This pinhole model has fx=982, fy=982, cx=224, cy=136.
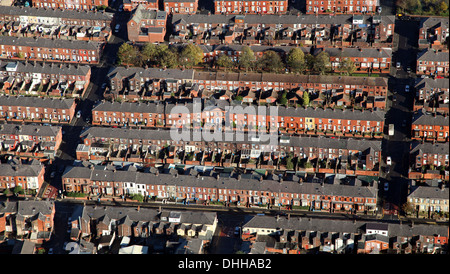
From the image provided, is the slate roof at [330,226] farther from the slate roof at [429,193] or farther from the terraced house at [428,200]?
the slate roof at [429,193]

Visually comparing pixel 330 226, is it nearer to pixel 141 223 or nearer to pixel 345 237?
pixel 345 237

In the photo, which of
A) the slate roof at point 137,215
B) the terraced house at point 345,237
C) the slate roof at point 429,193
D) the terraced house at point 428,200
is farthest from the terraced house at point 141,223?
the slate roof at point 429,193

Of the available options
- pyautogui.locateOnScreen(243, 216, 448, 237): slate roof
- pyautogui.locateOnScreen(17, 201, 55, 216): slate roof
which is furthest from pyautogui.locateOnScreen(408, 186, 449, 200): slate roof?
pyautogui.locateOnScreen(17, 201, 55, 216): slate roof

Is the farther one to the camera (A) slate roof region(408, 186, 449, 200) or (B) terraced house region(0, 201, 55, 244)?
(A) slate roof region(408, 186, 449, 200)

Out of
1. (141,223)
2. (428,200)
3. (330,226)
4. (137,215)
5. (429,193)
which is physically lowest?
(141,223)

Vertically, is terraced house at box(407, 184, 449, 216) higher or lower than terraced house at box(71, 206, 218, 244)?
higher

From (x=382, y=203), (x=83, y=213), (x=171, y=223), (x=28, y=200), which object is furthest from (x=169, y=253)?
(x=382, y=203)

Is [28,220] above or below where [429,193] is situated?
below

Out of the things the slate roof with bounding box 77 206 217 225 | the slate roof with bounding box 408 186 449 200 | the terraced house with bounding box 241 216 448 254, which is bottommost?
the terraced house with bounding box 241 216 448 254

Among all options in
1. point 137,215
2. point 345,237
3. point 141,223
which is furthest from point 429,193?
point 137,215

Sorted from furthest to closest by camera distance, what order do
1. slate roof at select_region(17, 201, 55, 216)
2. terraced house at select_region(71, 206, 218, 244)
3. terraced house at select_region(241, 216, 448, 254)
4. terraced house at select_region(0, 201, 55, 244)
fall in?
slate roof at select_region(17, 201, 55, 216) < terraced house at select_region(0, 201, 55, 244) < terraced house at select_region(71, 206, 218, 244) < terraced house at select_region(241, 216, 448, 254)

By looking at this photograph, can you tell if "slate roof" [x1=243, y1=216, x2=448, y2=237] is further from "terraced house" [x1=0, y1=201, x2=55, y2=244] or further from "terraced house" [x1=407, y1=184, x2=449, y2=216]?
"terraced house" [x1=0, y1=201, x2=55, y2=244]
